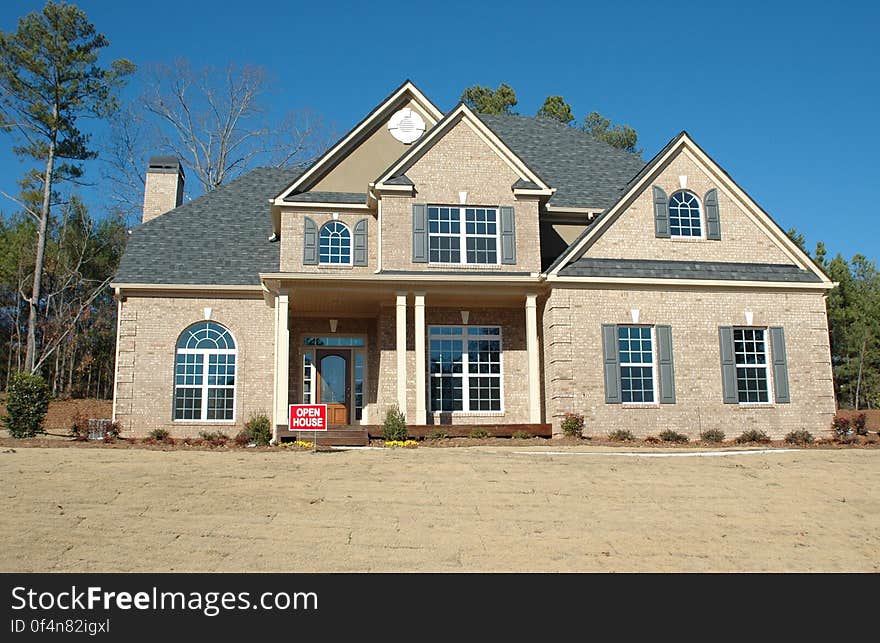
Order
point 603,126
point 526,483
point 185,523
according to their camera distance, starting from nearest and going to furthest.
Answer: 1. point 185,523
2. point 526,483
3. point 603,126

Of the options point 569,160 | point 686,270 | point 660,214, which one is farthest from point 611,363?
point 569,160

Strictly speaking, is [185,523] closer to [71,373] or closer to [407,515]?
[407,515]

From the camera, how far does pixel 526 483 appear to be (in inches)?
494

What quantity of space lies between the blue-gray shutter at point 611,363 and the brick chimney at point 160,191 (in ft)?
46.0

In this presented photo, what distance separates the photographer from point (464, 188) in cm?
2091

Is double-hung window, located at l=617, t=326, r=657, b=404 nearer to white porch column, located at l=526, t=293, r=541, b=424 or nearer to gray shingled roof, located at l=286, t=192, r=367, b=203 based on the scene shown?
white porch column, located at l=526, t=293, r=541, b=424

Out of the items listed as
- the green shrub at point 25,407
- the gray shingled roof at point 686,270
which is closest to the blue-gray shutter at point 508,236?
the gray shingled roof at point 686,270

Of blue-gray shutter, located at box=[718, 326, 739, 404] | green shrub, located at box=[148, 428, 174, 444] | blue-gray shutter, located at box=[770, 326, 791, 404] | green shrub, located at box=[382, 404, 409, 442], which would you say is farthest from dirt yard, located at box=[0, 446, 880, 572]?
blue-gray shutter, located at box=[770, 326, 791, 404]

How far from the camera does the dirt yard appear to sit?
8.94 m

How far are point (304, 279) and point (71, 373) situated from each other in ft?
74.3

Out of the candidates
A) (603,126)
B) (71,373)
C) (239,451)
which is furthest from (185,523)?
(603,126)

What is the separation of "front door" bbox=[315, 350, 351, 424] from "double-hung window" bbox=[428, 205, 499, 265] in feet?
12.6

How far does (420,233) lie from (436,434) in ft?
17.0

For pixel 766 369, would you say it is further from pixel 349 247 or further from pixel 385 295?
pixel 349 247
